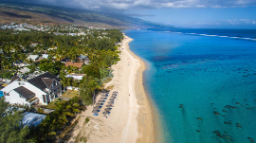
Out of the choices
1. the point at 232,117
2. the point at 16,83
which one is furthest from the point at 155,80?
the point at 16,83

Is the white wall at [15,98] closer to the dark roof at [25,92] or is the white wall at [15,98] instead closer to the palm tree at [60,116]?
the dark roof at [25,92]

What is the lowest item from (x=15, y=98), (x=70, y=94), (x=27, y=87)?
(x=70, y=94)

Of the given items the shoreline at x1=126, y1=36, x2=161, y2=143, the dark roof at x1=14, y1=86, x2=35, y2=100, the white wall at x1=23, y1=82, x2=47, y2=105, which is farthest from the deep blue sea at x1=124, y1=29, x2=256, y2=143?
the dark roof at x1=14, y1=86, x2=35, y2=100

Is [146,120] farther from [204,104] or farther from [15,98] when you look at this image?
[15,98]

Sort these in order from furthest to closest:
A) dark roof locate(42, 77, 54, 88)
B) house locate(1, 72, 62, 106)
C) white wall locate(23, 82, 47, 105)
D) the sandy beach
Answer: dark roof locate(42, 77, 54, 88) < white wall locate(23, 82, 47, 105) < house locate(1, 72, 62, 106) < the sandy beach

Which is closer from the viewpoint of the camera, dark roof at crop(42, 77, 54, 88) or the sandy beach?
the sandy beach

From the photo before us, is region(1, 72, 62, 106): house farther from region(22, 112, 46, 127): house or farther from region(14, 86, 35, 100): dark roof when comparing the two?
region(22, 112, 46, 127): house

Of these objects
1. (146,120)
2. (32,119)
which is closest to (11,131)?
(32,119)

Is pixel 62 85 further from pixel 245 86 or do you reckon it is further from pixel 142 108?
pixel 245 86
